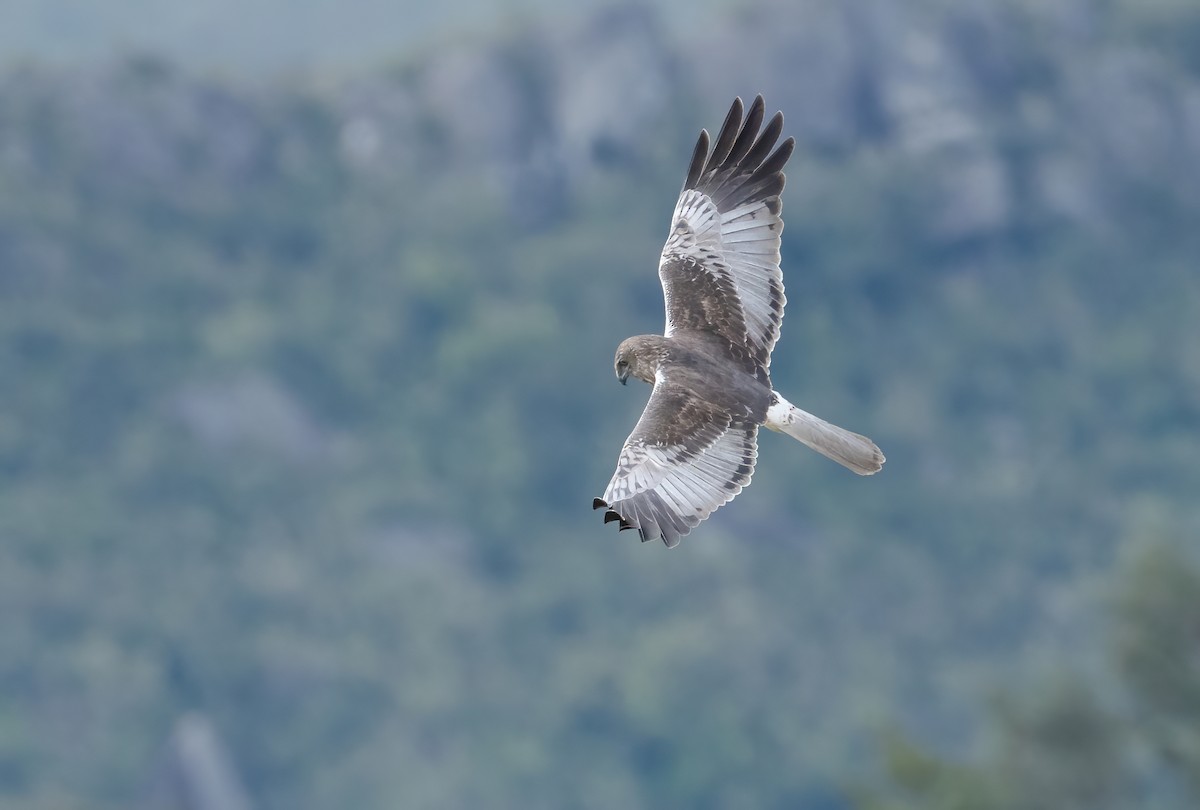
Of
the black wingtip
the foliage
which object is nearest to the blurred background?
the foliage

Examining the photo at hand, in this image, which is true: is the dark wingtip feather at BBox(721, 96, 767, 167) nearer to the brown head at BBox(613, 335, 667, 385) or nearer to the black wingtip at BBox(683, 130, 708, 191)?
the black wingtip at BBox(683, 130, 708, 191)

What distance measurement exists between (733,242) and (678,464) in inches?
75.8

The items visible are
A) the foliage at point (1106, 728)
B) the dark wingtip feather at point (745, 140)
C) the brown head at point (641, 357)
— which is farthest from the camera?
the foliage at point (1106, 728)

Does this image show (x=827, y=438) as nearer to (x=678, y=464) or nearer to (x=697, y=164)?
(x=678, y=464)

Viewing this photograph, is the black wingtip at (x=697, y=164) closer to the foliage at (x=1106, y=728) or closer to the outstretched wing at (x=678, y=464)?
the outstretched wing at (x=678, y=464)

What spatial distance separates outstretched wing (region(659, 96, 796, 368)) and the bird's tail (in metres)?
0.59

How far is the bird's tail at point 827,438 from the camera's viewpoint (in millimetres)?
12906

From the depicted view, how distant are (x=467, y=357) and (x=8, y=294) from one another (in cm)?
1737

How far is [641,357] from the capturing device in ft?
43.9

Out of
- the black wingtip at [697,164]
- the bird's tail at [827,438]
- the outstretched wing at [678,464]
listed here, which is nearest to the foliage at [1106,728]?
the black wingtip at [697,164]

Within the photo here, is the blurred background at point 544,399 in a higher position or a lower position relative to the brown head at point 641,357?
higher

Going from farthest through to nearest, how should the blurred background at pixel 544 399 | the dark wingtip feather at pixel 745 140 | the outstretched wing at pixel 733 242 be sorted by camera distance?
the blurred background at pixel 544 399, the dark wingtip feather at pixel 745 140, the outstretched wing at pixel 733 242

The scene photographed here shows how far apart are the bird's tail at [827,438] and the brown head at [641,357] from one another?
28.3 inches

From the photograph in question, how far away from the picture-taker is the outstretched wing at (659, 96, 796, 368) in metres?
13.7
